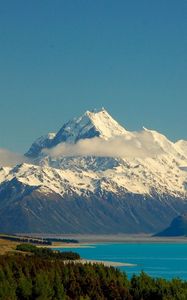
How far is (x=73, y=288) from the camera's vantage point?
17138cm

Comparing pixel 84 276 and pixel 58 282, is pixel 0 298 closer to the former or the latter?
pixel 58 282

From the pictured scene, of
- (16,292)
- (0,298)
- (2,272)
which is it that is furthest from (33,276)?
(0,298)

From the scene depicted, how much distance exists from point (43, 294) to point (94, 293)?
360 inches

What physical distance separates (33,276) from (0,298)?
33.1 meters

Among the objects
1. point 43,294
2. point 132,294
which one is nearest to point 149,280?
point 132,294

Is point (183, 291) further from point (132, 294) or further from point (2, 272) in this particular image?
point (2, 272)

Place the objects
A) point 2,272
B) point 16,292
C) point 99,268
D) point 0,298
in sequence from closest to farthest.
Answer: point 0,298
point 16,292
point 2,272
point 99,268

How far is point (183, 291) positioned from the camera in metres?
161

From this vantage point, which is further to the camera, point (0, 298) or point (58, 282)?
point (58, 282)

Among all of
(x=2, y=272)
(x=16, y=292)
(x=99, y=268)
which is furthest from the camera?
(x=99, y=268)

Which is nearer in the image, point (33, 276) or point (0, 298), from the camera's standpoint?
point (0, 298)

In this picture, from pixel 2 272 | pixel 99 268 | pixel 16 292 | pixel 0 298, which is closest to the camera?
pixel 0 298

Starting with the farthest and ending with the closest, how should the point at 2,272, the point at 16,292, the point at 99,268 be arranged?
the point at 99,268 < the point at 2,272 < the point at 16,292

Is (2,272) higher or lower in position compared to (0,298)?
higher
